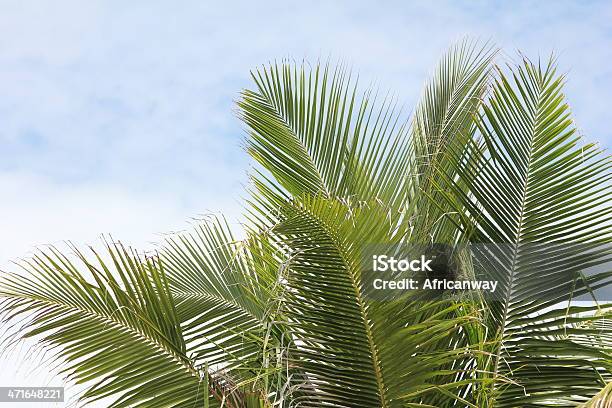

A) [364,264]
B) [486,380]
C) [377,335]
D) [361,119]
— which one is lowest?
[486,380]

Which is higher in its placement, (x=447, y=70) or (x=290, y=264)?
(x=447, y=70)

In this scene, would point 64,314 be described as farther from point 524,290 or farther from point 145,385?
point 524,290

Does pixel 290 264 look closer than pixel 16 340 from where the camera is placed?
Yes

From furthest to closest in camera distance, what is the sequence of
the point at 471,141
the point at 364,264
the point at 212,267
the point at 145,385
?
the point at 212,267 → the point at 471,141 → the point at 145,385 → the point at 364,264

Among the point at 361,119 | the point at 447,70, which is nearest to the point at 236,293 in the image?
the point at 361,119

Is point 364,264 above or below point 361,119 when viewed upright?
below

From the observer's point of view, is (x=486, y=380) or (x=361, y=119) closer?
(x=486, y=380)

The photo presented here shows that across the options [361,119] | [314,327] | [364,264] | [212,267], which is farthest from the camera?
[212,267]

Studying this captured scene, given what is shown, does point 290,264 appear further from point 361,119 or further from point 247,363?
point 361,119

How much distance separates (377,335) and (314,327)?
270mm

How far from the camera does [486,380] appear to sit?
10.4ft

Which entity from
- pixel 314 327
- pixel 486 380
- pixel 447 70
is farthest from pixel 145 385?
pixel 447 70

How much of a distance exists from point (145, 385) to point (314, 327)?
0.89 m

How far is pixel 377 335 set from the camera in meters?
3.30
